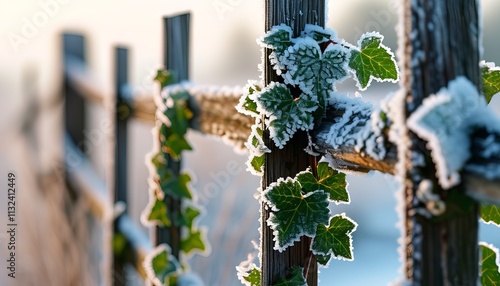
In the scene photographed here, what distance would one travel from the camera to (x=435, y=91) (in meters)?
0.97

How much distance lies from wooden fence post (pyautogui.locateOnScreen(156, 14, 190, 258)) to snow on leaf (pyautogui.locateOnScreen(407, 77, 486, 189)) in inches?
64.0

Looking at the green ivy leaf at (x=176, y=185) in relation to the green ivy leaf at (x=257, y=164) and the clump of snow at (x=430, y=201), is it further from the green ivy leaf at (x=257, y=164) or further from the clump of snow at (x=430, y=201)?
the clump of snow at (x=430, y=201)

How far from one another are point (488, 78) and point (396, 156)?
1.15 feet

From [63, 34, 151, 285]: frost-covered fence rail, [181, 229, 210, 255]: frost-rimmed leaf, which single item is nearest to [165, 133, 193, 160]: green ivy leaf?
[181, 229, 210, 255]: frost-rimmed leaf

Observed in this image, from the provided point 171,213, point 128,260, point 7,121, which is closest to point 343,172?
point 171,213

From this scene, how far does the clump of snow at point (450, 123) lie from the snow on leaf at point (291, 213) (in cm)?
47

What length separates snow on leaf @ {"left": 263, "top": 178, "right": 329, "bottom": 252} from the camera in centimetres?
138

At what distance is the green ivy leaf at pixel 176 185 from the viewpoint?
236 centimetres

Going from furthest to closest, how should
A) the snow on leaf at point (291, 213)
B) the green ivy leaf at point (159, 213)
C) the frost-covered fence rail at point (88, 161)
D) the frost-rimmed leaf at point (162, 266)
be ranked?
1. the frost-covered fence rail at point (88, 161)
2. the green ivy leaf at point (159, 213)
3. the frost-rimmed leaf at point (162, 266)
4. the snow on leaf at point (291, 213)

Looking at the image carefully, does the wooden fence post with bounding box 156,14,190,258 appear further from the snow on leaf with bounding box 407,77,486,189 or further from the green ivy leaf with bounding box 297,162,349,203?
the snow on leaf with bounding box 407,77,486,189

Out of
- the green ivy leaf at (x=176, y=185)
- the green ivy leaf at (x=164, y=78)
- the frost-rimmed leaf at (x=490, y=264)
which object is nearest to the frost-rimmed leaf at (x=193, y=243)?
the green ivy leaf at (x=176, y=185)

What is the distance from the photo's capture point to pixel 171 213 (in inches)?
95.7

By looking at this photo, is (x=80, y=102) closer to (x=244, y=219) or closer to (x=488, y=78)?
(x=244, y=219)

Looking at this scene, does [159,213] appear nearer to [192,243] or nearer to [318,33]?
[192,243]
